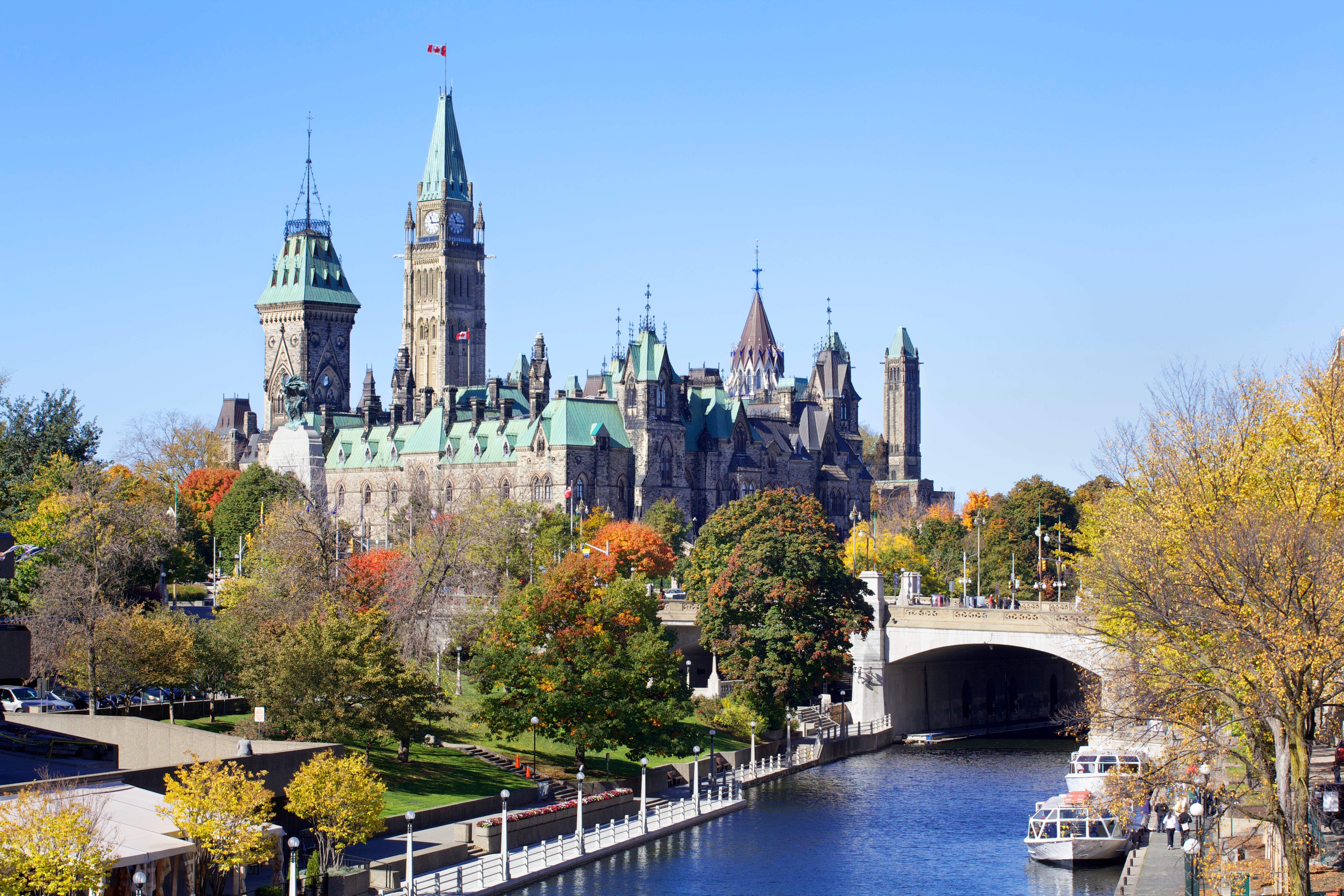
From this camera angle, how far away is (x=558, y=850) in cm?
5350

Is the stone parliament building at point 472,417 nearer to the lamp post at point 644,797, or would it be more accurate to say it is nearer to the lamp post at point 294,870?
the lamp post at point 644,797

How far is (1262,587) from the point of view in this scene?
119 ft

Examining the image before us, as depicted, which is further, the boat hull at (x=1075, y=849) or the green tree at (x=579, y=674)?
the green tree at (x=579, y=674)

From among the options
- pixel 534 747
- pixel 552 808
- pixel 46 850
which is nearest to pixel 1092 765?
pixel 552 808

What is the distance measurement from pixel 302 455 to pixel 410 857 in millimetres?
126759

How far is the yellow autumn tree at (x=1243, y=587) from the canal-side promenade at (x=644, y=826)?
1801 centimetres

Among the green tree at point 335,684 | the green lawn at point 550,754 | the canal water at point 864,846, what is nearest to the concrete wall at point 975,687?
the canal water at point 864,846

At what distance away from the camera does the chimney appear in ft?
525

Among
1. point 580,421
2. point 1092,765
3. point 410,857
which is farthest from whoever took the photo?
point 580,421

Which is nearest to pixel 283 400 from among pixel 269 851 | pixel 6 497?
pixel 6 497

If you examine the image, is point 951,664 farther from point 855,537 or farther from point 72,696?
point 72,696

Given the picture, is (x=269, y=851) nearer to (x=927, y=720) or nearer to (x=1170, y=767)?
(x=1170, y=767)

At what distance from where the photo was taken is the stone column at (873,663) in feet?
283

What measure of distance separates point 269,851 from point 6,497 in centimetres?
5166
